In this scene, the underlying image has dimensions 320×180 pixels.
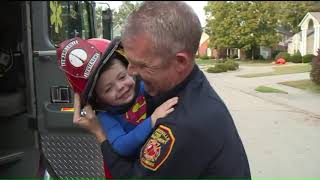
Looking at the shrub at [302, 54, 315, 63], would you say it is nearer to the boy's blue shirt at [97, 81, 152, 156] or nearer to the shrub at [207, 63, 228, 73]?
the shrub at [207, 63, 228, 73]

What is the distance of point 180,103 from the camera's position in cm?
121

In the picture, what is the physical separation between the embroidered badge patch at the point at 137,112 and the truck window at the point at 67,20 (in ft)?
7.75

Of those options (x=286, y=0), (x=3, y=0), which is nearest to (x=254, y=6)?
(x=286, y=0)

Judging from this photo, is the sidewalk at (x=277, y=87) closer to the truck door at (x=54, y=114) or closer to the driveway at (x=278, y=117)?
the driveway at (x=278, y=117)

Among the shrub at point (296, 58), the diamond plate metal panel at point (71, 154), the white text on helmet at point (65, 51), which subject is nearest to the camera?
the white text on helmet at point (65, 51)

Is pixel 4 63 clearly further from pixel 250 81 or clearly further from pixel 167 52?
pixel 167 52

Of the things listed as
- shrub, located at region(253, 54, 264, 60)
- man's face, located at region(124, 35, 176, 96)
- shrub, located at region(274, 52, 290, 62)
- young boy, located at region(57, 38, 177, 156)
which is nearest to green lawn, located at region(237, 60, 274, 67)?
shrub, located at region(253, 54, 264, 60)

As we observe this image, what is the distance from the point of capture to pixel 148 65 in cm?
121

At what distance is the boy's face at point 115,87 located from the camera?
152cm

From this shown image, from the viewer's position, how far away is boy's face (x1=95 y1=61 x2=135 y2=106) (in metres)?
1.52

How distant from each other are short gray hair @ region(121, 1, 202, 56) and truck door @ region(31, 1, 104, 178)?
2453 mm

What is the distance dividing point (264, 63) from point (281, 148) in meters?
0.90

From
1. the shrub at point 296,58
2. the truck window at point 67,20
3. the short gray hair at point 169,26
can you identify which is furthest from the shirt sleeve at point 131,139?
Answer: the truck window at point 67,20

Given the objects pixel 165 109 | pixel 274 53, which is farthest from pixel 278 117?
pixel 165 109
